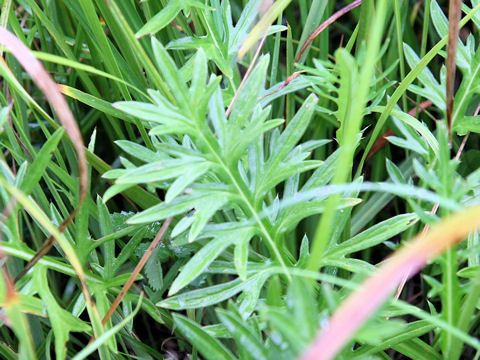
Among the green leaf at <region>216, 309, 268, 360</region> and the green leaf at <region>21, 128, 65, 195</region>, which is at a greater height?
the green leaf at <region>21, 128, 65, 195</region>

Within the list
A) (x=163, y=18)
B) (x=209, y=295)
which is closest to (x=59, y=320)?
→ (x=209, y=295)

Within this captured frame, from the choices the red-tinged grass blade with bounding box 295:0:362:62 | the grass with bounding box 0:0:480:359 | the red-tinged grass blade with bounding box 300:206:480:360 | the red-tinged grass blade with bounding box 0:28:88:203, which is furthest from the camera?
the red-tinged grass blade with bounding box 295:0:362:62

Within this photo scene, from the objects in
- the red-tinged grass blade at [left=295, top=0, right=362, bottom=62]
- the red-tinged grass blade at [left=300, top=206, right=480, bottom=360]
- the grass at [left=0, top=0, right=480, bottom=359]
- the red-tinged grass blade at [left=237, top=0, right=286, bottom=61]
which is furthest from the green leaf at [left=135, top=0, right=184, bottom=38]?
the red-tinged grass blade at [left=300, top=206, right=480, bottom=360]

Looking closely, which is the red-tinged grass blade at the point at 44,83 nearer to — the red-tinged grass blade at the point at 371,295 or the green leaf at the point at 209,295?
the green leaf at the point at 209,295

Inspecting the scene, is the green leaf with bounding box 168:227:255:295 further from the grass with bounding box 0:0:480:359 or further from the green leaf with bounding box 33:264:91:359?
the green leaf with bounding box 33:264:91:359

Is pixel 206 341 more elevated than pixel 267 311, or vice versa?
pixel 267 311

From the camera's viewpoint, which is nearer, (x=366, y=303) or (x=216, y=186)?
(x=366, y=303)

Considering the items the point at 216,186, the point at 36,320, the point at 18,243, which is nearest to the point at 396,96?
the point at 216,186

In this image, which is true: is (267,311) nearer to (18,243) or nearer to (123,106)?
(123,106)


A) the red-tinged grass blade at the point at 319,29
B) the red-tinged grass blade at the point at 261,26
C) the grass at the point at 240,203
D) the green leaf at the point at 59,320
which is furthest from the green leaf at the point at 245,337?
the red-tinged grass blade at the point at 319,29
